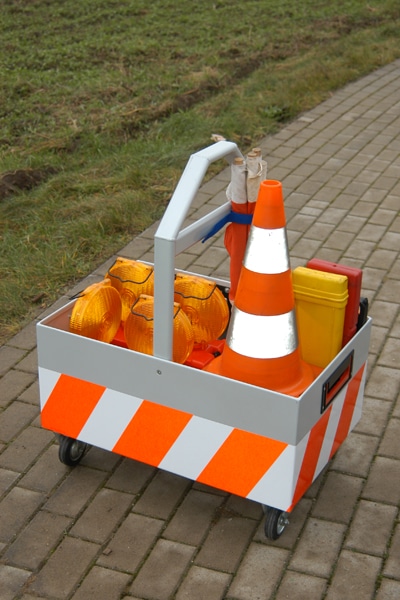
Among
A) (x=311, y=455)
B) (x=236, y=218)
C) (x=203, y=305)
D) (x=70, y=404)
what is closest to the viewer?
(x=311, y=455)

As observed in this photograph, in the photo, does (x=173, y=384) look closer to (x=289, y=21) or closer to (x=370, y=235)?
(x=370, y=235)

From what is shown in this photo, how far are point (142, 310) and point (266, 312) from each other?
23.3 inches

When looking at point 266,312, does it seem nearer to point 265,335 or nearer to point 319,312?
point 265,335

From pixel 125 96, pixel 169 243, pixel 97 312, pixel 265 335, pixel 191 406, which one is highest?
pixel 169 243

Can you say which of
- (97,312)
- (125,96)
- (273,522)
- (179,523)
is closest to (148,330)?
(97,312)

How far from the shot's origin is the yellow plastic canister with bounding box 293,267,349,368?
341cm

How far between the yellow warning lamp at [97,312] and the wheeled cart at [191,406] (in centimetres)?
10

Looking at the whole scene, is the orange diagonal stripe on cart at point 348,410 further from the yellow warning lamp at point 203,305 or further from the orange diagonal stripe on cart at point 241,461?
the yellow warning lamp at point 203,305

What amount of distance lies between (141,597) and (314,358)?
1181 mm

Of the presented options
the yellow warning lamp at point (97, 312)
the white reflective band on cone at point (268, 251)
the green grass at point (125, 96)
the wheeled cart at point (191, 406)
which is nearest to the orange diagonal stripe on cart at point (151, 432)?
the wheeled cart at point (191, 406)

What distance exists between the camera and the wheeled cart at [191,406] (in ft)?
10.5

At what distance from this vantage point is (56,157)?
767 cm

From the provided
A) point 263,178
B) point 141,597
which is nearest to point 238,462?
point 141,597

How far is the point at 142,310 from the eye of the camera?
3.62 m
